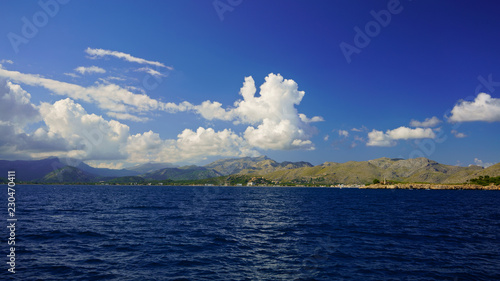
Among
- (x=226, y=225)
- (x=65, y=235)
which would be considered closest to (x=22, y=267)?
(x=65, y=235)

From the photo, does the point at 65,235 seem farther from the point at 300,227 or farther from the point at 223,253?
the point at 300,227

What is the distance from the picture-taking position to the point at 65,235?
39.5 metres

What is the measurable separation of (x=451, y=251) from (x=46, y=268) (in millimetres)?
46574

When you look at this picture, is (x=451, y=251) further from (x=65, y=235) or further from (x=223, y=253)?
(x=65, y=235)

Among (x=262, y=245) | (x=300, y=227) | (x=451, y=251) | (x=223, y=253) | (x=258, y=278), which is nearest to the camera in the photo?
(x=258, y=278)

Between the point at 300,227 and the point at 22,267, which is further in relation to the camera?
the point at 300,227

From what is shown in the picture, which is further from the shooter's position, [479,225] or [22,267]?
[479,225]

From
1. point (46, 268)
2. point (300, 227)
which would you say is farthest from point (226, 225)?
point (46, 268)

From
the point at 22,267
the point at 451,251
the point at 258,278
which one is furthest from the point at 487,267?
the point at 22,267

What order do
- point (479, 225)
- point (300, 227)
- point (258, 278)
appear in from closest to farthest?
point (258, 278) → point (300, 227) → point (479, 225)

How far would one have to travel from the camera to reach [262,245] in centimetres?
3519

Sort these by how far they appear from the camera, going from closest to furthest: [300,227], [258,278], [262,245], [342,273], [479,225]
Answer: [258,278] < [342,273] < [262,245] < [300,227] < [479,225]

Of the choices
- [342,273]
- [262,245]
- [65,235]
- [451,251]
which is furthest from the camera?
[65,235]

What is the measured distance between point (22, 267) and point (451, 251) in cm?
4898
